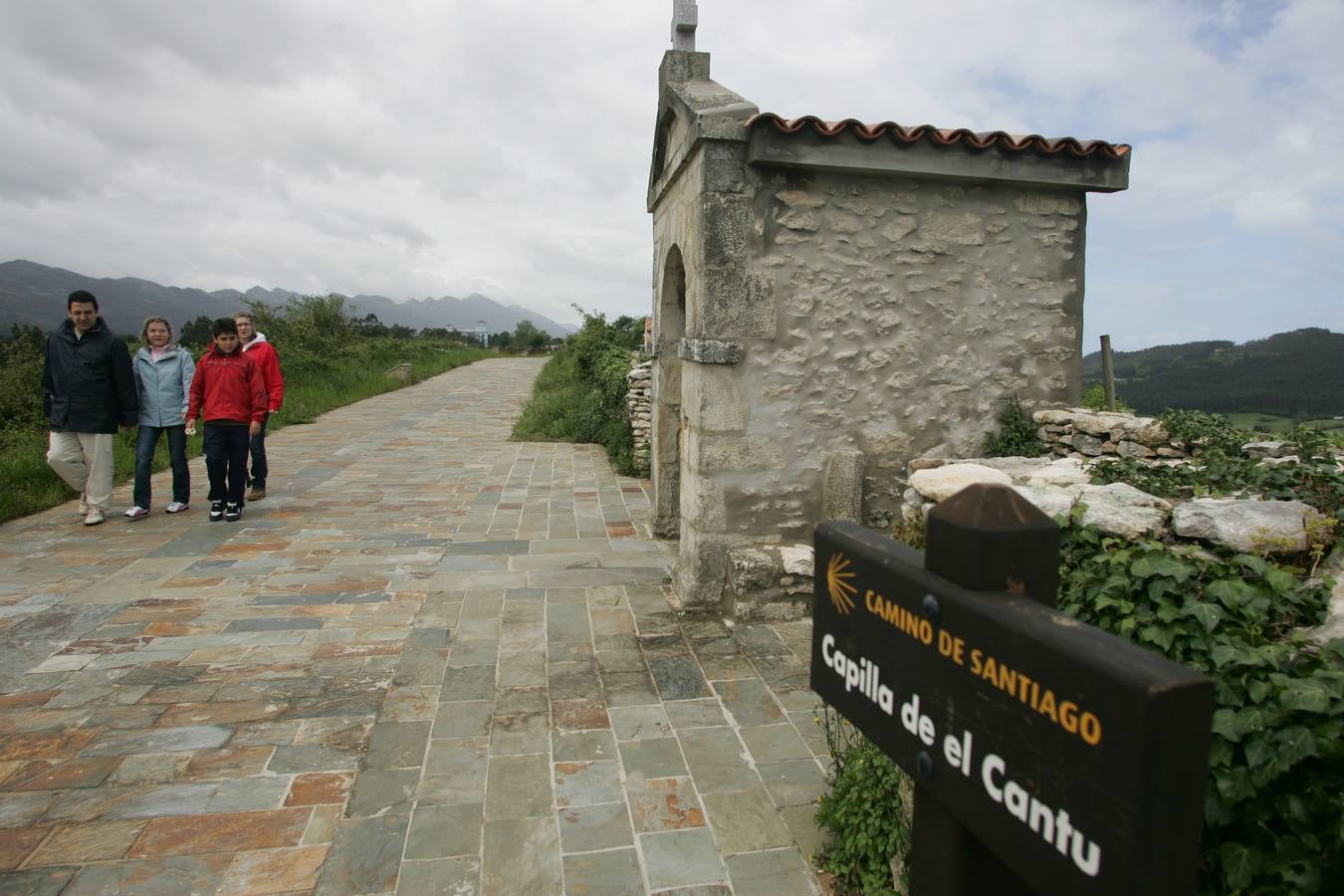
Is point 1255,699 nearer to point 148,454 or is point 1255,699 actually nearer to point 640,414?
point 148,454

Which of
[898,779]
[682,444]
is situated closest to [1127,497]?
[898,779]

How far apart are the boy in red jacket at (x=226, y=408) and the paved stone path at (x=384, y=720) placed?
0.47m

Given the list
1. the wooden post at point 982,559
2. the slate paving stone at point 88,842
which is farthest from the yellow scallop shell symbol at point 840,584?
the slate paving stone at point 88,842

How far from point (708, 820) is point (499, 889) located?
0.82 metres

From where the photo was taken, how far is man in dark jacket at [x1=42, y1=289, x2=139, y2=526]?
22.0ft

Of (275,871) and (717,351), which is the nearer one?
(275,871)

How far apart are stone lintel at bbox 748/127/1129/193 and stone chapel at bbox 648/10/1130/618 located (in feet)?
0.04

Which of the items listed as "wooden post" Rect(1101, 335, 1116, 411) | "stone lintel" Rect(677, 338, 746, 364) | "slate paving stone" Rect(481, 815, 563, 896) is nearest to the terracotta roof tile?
"stone lintel" Rect(677, 338, 746, 364)

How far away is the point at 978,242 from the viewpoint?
5.39 meters

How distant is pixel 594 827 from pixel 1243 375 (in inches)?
766

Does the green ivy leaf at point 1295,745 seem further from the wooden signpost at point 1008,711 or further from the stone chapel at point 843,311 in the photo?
the stone chapel at point 843,311

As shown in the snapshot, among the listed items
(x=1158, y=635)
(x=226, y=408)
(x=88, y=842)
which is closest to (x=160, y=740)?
(x=88, y=842)

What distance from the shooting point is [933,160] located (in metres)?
5.11

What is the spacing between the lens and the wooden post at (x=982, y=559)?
1240 millimetres
